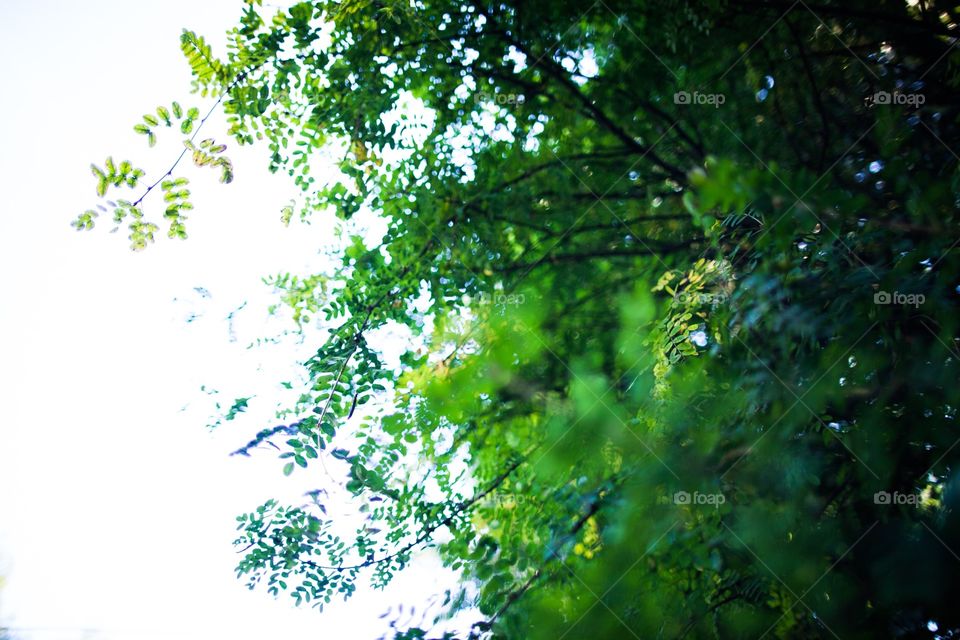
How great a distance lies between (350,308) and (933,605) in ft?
4.00

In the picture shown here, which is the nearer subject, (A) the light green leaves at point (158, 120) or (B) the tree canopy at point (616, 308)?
(B) the tree canopy at point (616, 308)

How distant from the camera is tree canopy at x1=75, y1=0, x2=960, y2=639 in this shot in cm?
117

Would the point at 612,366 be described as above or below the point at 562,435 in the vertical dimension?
above

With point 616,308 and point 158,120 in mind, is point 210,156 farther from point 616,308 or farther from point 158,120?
point 616,308

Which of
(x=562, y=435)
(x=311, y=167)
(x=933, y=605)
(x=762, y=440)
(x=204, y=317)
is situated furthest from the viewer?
(x=204, y=317)

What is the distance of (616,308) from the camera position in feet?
5.48

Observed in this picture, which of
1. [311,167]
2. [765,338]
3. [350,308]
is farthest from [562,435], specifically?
[311,167]

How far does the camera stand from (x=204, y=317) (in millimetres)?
1883

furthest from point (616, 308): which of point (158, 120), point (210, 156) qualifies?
point (158, 120)

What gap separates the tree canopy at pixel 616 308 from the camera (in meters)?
1.17

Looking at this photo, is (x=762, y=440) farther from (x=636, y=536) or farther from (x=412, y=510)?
(x=412, y=510)

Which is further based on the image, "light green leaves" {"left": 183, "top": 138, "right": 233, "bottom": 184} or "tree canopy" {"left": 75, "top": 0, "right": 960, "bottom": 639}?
"light green leaves" {"left": 183, "top": 138, "right": 233, "bottom": 184}

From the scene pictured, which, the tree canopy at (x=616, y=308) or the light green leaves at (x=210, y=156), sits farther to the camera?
the light green leaves at (x=210, y=156)

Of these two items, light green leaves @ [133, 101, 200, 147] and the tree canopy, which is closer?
the tree canopy
